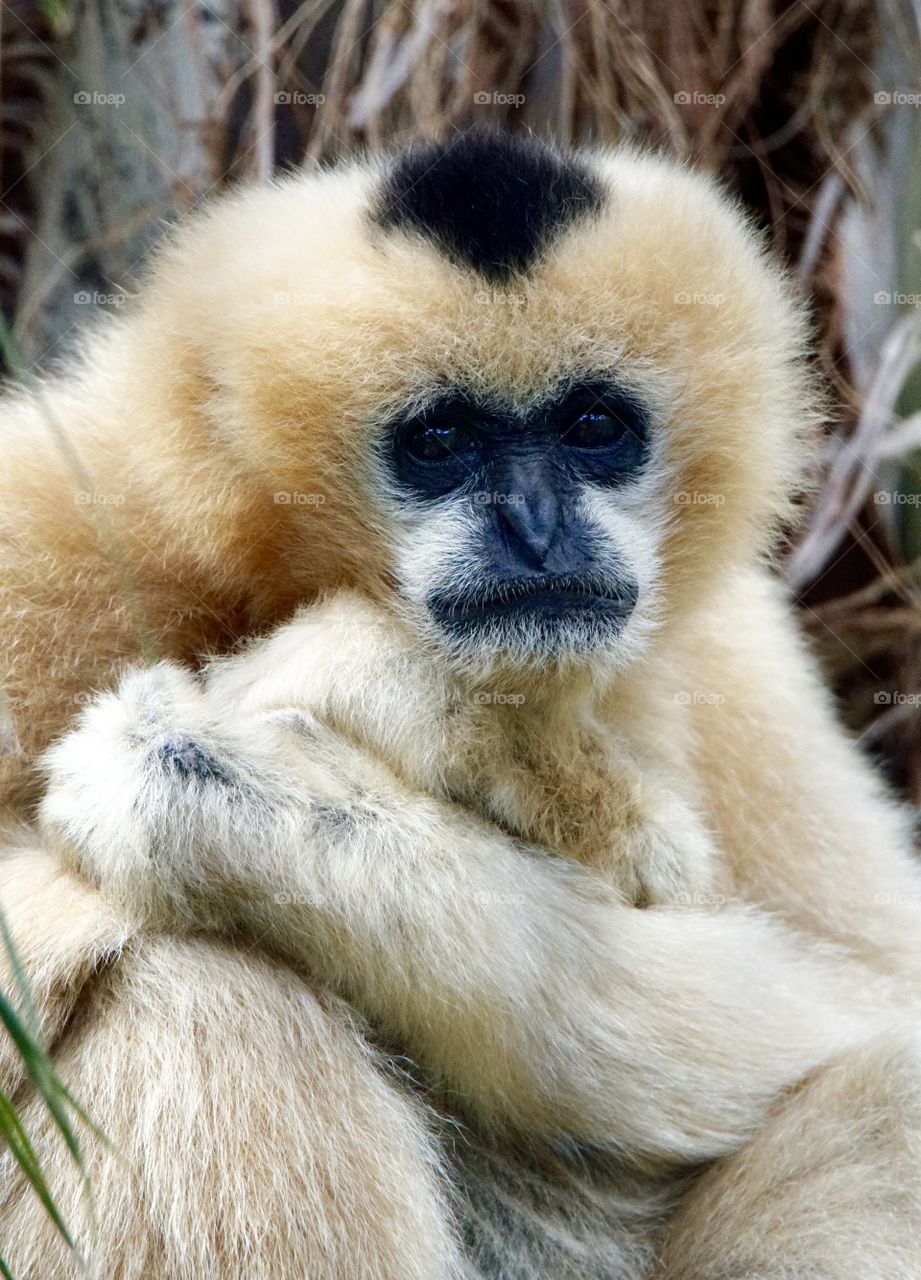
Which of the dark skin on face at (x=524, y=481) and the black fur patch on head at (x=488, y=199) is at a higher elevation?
the black fur patch on head at (x=488, y=199)

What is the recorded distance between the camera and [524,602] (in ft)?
8.09

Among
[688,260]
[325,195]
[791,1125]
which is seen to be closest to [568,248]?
[688,260]

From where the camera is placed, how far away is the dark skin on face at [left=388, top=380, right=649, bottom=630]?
245 centimetres

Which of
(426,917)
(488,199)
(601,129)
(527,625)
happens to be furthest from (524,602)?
(601,129)

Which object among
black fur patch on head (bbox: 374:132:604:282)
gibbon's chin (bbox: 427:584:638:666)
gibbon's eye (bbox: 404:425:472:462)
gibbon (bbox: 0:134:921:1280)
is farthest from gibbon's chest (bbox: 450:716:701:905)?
black fur patch on head (bbox: 374:132:604:282)

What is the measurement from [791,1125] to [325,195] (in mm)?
1914

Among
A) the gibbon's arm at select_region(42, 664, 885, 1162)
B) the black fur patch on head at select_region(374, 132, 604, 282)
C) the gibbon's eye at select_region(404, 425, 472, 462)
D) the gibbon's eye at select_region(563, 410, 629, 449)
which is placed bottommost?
the gibbon's arm at select_region(42, 664, 885, 1162)

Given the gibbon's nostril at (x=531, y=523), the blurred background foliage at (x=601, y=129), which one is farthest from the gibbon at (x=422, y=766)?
the blurred background foliage at (x=601, y=129)

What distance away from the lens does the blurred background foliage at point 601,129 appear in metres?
3.96

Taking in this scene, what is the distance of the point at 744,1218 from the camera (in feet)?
7.66

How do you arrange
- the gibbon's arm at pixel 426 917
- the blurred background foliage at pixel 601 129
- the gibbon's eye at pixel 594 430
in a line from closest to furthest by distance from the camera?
1. the gibbon's arm at pixel 426 917
2. the gibbon's eye at pixel 594 430
3. the blurred background foliage at pixel 601 129

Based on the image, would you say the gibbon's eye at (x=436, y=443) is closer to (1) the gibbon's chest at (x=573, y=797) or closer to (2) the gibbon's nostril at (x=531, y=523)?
(2) the gibbon's nostril at (x=531, y=523)

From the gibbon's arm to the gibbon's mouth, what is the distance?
350 mm

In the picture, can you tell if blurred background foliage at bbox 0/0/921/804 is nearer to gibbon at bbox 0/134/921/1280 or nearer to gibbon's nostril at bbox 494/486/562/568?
gibbon at bbox 0/134/921/1280
